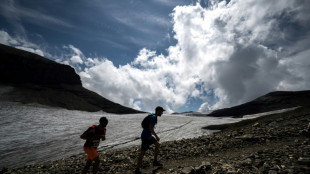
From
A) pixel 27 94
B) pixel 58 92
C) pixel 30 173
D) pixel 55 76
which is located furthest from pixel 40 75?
pixel 30 173

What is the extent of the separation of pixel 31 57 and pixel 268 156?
210 m

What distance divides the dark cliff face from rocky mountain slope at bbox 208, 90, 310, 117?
511ft

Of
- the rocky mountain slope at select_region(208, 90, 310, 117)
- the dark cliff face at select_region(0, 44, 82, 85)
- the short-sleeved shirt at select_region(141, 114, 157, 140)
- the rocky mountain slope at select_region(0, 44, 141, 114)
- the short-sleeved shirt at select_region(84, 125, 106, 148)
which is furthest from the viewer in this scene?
the dark cliff face at select_region(0, 44, 82, 85)

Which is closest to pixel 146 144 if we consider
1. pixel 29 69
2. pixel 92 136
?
pixel 92 136

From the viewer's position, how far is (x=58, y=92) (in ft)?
518

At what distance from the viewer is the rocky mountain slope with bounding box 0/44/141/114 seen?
13688cm

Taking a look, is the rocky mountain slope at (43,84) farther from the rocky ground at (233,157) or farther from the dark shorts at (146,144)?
the dark shorts at (146,144)

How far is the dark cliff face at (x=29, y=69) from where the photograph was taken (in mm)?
157750

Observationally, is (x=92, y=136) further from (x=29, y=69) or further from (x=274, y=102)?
(x=29, y=69)

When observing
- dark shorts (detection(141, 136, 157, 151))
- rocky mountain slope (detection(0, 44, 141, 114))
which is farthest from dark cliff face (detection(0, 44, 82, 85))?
dark shorts (detection(141, 136, 157, 151))

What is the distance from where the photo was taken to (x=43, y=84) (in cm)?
16662

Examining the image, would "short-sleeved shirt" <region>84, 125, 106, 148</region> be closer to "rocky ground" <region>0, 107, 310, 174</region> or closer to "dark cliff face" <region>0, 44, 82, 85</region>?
"rocky ground" <region>0, 107, 310, 174</region>

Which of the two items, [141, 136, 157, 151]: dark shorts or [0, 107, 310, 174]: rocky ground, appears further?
[141, 136, 157, 151]: dark shorts

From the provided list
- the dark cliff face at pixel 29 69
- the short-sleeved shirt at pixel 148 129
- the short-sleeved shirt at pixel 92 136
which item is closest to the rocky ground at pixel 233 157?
the short-sleeved shirt at pixel 148 129
